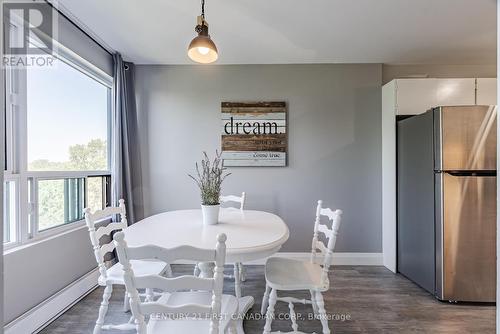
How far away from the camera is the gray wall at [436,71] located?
3406 mm

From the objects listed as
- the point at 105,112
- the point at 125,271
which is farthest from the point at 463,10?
the point at 105,112

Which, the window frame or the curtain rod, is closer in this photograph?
the window frame

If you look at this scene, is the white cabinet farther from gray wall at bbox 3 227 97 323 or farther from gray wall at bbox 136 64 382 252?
gray wall at bbox 3 227 97 323

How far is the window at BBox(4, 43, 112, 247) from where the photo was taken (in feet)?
6.24

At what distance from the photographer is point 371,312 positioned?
2.24m

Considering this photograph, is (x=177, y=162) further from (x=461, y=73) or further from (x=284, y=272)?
(x=461, y=73)

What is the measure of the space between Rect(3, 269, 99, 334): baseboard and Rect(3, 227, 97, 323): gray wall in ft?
0.12

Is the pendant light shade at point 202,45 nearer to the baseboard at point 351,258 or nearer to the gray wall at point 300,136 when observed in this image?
the gray wall at point 300,136

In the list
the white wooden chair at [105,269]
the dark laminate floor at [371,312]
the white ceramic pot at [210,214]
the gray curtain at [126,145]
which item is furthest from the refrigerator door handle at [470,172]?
the gray curtain at [126,145]

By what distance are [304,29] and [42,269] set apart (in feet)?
9.71

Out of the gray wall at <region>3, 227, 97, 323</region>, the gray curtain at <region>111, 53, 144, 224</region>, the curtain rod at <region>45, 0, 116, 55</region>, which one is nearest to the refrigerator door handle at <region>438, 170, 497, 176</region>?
the gray curtain at <region>111, 53, 144, 224</region>

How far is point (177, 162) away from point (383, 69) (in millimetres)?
2833

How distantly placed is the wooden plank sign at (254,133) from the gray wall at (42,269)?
1752 millimetres

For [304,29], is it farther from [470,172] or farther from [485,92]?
[485,92]
